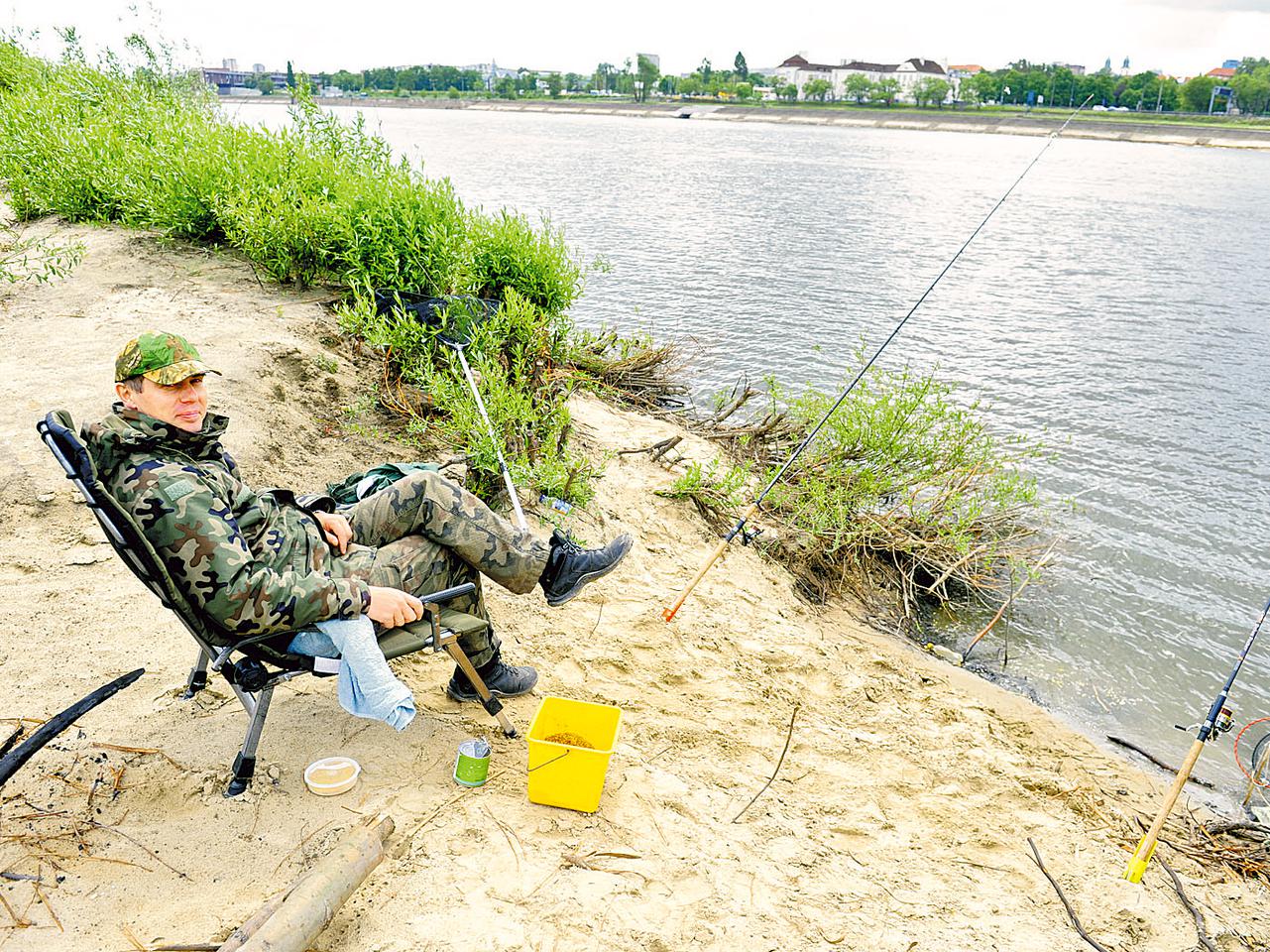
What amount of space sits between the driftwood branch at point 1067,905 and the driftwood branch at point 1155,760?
2.02 metres

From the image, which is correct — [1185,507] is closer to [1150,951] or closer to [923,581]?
[923,581]

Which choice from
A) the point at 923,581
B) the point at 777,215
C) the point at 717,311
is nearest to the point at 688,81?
the point at 777,215

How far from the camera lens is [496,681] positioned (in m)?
3.97

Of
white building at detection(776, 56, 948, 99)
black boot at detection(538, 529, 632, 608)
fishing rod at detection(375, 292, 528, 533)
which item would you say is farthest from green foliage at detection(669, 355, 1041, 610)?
white building at detection(776, 56, 948, 99)

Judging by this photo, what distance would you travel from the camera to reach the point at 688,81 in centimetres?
11400

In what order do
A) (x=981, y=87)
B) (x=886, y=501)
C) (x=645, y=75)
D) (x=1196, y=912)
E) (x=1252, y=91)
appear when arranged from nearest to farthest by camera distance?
(x=1196, y=912), (x=886, y=501), (x=1252, y=91), (x=981, y=87), (x=645, y=75)

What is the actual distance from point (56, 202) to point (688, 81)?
115 meters

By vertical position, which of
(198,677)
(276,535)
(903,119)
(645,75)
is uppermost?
(645,75)

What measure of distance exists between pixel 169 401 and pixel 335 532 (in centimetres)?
75

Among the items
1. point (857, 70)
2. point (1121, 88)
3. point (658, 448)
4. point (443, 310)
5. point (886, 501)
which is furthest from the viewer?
point (857, 70)

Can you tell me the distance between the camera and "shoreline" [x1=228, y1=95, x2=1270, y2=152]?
6281cm

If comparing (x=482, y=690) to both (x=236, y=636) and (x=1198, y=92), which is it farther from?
(x=1198, y=92)

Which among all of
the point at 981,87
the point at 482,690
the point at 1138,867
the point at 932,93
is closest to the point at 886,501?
the point at 1138,867

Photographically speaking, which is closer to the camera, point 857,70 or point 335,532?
point 335,532
